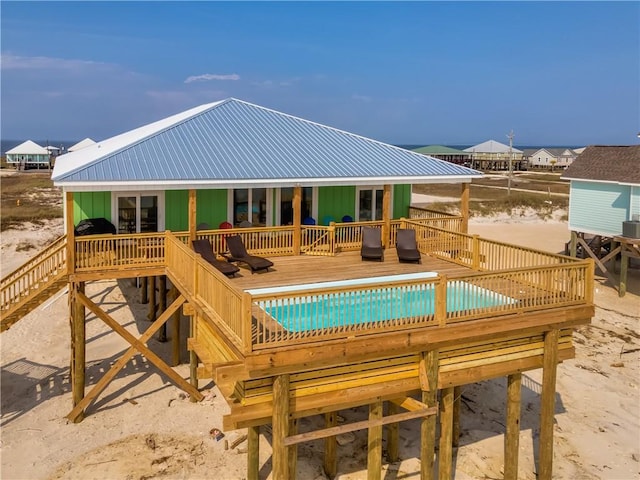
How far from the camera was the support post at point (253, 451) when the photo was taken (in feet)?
35.1

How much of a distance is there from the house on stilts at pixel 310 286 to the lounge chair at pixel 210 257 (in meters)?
0.28

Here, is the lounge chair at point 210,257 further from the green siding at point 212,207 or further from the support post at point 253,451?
the support post at point 253,451

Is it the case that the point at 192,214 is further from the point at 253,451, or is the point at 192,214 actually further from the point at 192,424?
the point at 253,451

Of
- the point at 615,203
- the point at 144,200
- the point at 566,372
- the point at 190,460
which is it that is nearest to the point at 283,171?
the point at 144,200

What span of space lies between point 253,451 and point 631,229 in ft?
64.5

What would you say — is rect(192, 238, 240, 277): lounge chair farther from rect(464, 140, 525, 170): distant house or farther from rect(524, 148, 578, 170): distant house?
rect(524, 148, 578, 170): distant house

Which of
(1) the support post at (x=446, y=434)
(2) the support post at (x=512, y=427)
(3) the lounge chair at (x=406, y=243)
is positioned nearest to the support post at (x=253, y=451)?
(1) the support post at (x=446, y=434)

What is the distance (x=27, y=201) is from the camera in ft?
145

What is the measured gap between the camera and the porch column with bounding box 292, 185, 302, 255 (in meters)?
15.6

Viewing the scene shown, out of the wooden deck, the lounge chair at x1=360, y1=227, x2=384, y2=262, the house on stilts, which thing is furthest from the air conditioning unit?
the lounge chair at x1=360, y1=227, x2=384, y2=262

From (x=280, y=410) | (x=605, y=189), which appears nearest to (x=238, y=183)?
(x=280, y=410)

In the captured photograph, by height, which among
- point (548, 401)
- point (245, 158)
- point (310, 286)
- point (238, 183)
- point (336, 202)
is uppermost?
point (245, 158)

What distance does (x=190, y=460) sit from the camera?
1217 centimetres

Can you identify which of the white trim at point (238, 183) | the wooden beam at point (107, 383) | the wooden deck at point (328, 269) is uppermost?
the white trim at point (238, 183)
